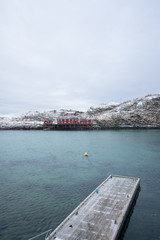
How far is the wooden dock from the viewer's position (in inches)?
366

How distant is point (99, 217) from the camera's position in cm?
1096

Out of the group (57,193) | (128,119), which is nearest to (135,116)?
(128,119)

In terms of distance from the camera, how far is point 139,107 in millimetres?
132875

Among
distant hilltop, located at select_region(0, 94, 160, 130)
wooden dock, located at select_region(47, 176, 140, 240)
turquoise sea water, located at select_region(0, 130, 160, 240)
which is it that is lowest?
turquoise sea water, located at select_region(0, 130, 160, 240)

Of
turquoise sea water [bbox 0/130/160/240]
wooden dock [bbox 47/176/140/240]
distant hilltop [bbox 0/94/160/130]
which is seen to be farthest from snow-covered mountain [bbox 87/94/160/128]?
wooden dock [bbox 47/176/140/240]

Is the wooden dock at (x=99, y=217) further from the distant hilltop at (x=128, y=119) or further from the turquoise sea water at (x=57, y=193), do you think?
the distant hilltop at (x=128, y=119)

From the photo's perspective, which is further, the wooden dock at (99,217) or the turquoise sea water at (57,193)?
the turquoise sea water at (57,193)

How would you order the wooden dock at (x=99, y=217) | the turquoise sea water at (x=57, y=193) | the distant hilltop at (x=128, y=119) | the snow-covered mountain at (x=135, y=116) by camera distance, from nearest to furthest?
1. the wooden dock at (x=99, y=217)
2. the turquoise sea water at (x=57, y=193)
3. the distant hilltop at (x=128, y=119)
4. the snow-covered mountain at (x=135, y=116)

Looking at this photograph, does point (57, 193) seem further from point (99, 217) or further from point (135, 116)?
point (135, 116)

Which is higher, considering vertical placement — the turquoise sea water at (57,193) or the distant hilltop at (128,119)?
the distant hilltop at (128,119)

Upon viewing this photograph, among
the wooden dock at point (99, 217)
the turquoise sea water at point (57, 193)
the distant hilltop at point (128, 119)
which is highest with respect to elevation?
the distant hilltop at point (128, 119)

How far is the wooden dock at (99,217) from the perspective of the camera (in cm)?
929

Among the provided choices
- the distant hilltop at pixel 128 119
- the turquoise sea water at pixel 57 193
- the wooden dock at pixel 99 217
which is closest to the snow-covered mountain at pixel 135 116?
the distant hilltop at pixel 128 119

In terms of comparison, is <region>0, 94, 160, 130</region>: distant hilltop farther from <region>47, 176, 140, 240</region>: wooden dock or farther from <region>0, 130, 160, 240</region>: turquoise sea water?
<region>47, 176, 140, 240</region>: wooden dock
